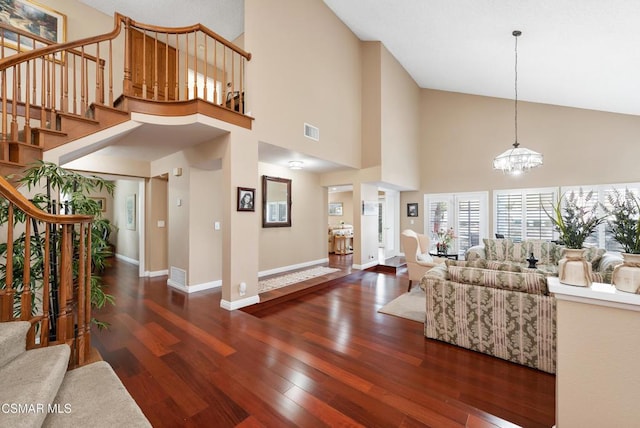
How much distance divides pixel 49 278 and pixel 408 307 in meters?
3.77

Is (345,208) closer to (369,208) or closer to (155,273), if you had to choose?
(369,208)

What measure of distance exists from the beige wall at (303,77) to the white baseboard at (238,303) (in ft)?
7.70

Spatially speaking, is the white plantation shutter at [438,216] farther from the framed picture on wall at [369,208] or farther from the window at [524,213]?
the framed picture on wall at [369,208]

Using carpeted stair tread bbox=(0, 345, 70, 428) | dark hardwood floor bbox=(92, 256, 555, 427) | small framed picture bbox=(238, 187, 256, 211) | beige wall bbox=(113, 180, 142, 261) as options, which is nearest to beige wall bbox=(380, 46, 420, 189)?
small framed picture bbox=(238, 187, 256, 211)

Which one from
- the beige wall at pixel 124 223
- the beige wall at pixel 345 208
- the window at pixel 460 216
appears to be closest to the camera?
the beige wall at pixel 124 223

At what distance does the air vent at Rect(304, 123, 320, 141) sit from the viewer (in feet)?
15.4

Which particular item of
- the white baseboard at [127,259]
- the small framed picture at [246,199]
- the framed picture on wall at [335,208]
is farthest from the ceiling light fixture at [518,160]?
the white baseboard at [127,259]

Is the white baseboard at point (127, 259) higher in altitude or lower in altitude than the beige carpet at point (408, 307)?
higher

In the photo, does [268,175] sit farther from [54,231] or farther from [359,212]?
[54,231]

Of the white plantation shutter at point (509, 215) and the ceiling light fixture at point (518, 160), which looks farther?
the white plantation shutter at point (509, 215)

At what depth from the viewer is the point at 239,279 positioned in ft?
11.9

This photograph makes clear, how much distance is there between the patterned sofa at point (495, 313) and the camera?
2238 mm

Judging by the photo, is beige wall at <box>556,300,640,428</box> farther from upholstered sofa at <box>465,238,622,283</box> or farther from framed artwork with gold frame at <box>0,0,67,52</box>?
framed artwork with gold frame at <box>0,0,67,52</box>

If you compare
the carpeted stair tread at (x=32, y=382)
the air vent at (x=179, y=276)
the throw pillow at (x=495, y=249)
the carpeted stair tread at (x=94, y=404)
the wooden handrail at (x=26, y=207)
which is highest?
the wooden handrail at (x=26, y=207)
